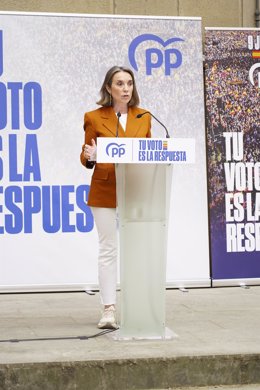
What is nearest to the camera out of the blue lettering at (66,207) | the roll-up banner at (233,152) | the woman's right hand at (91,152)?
the woman's right hand at (91,152)

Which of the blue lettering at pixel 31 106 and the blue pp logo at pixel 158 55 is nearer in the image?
the blue lettering at pixel 31 106

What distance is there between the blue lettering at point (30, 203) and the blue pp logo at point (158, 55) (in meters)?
1.63

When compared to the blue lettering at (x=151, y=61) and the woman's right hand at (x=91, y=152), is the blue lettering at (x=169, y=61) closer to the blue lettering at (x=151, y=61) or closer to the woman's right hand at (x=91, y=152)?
the blue lettering at (x=151, y=61)

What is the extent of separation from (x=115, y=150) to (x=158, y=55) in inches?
136

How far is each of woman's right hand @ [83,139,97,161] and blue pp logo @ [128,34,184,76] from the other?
288 cm

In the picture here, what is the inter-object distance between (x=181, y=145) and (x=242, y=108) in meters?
3.47

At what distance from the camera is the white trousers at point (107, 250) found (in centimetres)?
634

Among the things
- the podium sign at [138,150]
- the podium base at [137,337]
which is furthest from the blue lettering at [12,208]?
A: the podium sign at [138,150]

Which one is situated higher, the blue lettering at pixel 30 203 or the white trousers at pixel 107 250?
the blue lettering at pixel 30 203

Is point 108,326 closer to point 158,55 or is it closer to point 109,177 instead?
point 109,177

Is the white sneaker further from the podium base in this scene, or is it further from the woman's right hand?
the woman's right hand

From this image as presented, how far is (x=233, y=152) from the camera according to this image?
29.4 feet

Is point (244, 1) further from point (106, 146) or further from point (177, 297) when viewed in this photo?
point (106, 146)

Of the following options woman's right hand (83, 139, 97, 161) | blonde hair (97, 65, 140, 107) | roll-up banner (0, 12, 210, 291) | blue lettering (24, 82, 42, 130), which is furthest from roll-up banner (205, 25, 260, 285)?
woman's right hand (83, 139, 97, 161)
